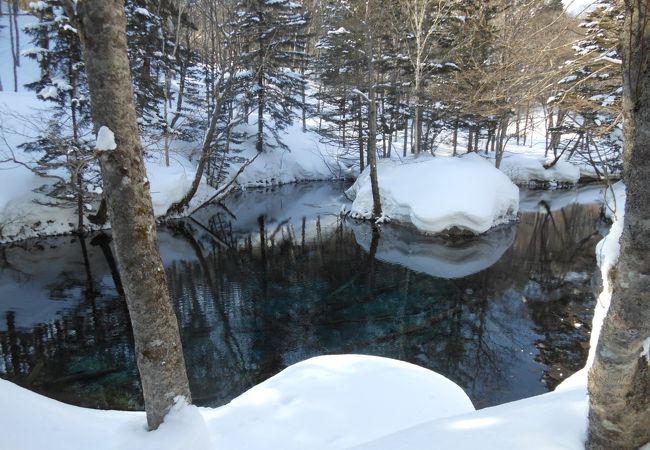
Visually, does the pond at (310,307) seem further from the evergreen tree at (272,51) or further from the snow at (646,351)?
the evergreen tree at (272,51)

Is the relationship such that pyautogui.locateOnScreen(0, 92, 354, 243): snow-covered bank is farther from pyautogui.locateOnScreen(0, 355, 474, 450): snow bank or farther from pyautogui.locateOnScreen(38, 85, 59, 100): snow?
pyautogui.locateOnScreen(0, 355, 474, 450): snow bank

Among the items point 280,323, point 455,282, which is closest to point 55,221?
point 280,323

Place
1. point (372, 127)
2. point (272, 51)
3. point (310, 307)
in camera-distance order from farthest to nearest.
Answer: point (272, 51) → point (372, 127) → point (310, 307)

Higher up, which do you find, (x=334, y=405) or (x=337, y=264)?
(x=334, y=405)

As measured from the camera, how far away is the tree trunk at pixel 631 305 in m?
1.72

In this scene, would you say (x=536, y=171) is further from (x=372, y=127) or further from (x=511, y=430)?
(x=511, y=430)

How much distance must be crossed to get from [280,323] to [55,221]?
11.0 metres

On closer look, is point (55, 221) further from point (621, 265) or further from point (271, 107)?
point (621, 265)

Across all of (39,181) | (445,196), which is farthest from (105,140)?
(39,181)

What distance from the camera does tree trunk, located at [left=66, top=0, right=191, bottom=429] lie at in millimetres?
2297

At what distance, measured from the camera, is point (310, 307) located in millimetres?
9008

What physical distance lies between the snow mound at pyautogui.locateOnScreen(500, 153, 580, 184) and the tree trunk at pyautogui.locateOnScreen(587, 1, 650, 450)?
2697 centimetres

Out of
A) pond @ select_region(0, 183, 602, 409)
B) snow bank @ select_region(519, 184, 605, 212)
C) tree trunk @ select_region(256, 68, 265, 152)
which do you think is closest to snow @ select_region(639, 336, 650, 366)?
pond @ select_region(0, 183, 602, 409)

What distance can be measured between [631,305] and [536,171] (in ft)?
92.6
